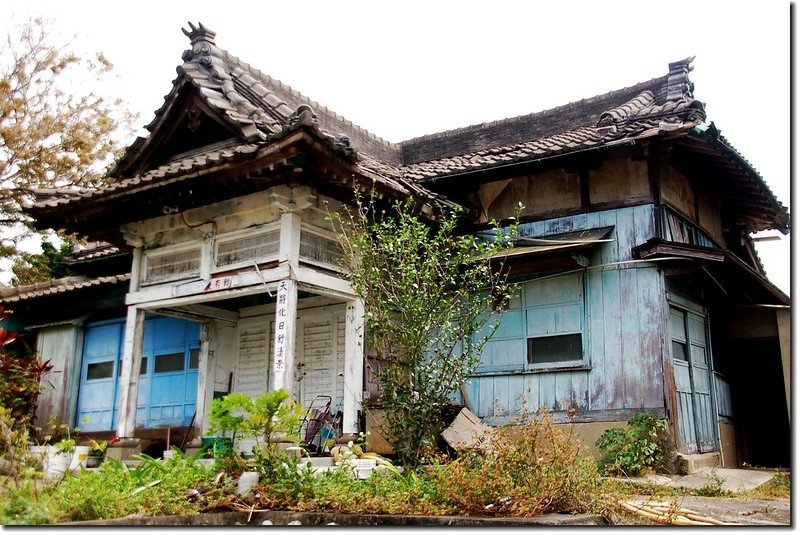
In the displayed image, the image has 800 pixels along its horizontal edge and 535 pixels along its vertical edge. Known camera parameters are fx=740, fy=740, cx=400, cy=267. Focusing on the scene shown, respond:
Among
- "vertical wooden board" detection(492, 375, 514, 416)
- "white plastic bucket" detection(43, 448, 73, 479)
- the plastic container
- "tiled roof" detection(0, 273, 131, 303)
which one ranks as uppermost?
"tiled roof" detection(0, 273, 131, 303)

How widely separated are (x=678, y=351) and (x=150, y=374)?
27.9 feet

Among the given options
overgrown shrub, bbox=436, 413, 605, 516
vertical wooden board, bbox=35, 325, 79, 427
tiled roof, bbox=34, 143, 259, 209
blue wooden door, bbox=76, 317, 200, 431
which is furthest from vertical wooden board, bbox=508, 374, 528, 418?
vertical wooden board, bbox=35, 325, 79, 427

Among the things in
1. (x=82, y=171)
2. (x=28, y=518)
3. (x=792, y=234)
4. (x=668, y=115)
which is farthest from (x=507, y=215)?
(x=82, y=171)

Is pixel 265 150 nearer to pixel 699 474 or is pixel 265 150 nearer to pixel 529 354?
pixel 529 354

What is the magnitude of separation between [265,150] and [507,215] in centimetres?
443

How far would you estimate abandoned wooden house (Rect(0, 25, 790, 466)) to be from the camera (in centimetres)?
938

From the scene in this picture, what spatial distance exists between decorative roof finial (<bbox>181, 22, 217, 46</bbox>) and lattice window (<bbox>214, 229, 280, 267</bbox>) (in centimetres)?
339

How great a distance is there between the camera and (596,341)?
10172 mm

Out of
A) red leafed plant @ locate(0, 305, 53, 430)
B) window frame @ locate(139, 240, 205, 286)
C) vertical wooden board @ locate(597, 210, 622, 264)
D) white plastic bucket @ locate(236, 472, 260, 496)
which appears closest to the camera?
white plastic bucket @ locate(236, 472, 260, 496)

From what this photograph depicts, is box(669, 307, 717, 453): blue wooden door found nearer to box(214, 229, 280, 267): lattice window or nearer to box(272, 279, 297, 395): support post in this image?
box(272, 279, 297, 395): support post

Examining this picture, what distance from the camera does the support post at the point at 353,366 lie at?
937 cm

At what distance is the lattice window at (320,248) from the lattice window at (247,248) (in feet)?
1.12

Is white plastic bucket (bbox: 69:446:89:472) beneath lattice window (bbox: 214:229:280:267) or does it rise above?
beneath

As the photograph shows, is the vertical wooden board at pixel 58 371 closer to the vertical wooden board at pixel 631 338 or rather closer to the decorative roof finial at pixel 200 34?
the decorative roof finial at pixel 200 34
